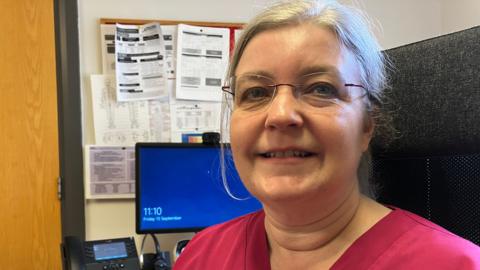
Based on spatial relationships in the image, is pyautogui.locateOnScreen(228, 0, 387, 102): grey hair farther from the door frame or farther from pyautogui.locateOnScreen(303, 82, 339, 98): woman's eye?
the door frame

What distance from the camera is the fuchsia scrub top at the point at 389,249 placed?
64 centimetres

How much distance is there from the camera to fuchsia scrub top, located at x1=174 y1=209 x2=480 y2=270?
25.0 inches

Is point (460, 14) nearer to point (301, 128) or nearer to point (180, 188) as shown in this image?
point (180, 188)

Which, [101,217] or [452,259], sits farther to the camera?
[101,217]

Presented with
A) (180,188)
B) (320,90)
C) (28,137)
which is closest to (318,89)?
(320,90)

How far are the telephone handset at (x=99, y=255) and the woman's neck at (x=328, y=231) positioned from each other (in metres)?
0.82

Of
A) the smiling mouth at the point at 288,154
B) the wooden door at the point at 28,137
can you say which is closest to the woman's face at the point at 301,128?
the smiling mouth at the point at 288,154

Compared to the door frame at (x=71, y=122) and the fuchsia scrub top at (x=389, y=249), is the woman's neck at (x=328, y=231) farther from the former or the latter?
the door frame at (x=71, y=122)

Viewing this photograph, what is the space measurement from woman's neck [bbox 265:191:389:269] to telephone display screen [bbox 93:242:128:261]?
0.84 metres

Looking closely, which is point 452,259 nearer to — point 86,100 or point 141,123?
point 141,123

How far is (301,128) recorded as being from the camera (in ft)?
2.39

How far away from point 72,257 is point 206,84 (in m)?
0.85

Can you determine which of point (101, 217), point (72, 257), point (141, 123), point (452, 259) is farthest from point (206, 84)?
point (452, 259)

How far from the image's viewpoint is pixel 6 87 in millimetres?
1787
